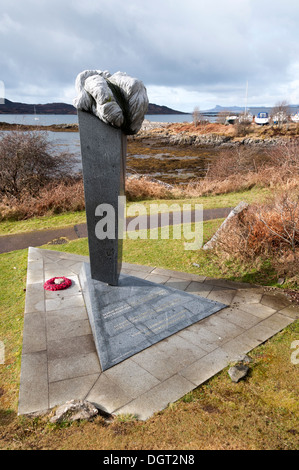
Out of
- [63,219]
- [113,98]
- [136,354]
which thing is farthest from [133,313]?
[63,219]

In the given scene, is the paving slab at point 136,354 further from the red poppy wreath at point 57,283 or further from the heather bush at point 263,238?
the heather bush at point 263,238

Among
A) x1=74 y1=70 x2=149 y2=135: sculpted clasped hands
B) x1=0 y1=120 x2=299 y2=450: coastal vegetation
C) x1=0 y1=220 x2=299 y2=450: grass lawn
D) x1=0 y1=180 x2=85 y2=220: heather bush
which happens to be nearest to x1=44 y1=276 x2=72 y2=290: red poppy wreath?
x1=0 y1=120 x2=299 y2=450: coastal vegetation

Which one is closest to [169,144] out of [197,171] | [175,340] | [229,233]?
[197,171]

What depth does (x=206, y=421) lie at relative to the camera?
3.13 metres

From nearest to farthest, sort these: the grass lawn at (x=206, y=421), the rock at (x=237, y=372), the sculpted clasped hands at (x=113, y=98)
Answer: the grass lawn at (x=206, y=421) < the rock at (x=237, y=372) < the sculpted clasped hands at (x=113, y=98)

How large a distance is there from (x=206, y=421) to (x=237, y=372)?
34.6 inches

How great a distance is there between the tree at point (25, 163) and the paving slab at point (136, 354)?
9774 millimetres

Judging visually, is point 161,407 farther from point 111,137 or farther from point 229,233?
point 229,233

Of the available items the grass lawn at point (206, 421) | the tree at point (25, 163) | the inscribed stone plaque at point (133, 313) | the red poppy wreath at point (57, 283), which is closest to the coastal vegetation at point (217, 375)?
the grass lawn at point (206, 421)

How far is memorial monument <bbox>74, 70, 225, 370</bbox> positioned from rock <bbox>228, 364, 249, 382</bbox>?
108 cm

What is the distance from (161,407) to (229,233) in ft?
15.8

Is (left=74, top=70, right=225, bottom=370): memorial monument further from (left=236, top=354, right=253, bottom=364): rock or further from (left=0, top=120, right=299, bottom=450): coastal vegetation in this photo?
(left=0, top=120, right=299, bottom=450): coastal vegetation

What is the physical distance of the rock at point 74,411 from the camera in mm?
3195

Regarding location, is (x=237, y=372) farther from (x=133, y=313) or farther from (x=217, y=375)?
(x=133, y=313)
